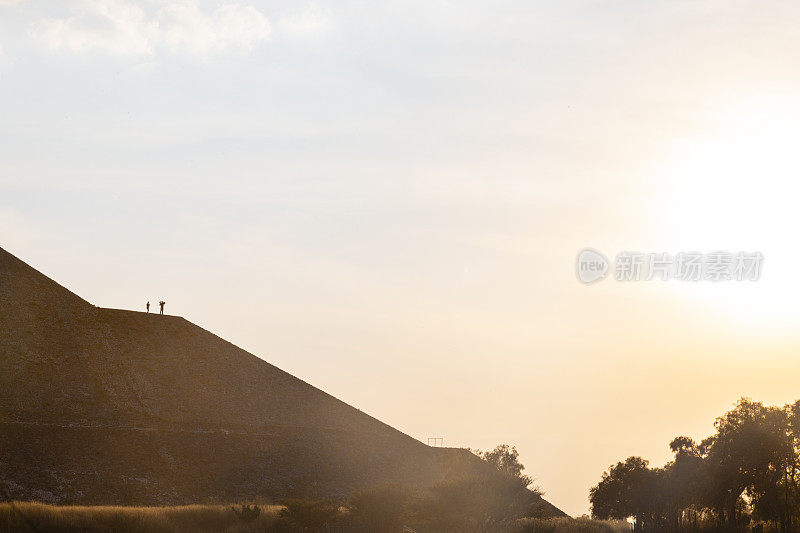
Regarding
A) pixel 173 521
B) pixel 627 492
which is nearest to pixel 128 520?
pixel 173 521

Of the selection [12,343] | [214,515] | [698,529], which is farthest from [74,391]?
[698,529]

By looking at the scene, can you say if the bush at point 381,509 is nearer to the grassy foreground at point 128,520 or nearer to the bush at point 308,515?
the bush at point 308,515

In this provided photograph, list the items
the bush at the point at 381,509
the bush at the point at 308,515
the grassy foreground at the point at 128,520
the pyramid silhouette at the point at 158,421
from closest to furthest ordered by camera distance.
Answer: the grassy foreground at the point at 128,520, the bush at the point at 308,515, the bush at the point at 381,509, the pyramid silhouette at the point at 158,421

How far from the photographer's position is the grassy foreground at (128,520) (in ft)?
144

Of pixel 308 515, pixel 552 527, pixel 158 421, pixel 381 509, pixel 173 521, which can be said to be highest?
pixel 158 421

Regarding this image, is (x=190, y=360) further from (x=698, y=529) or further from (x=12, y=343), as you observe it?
(x=698, y=529)

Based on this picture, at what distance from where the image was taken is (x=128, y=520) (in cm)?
4628

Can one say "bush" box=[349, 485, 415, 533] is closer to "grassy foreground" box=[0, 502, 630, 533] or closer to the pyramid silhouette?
"grassy foreground" box=[0, 502, 630, 533]

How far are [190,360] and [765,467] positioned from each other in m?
46.2

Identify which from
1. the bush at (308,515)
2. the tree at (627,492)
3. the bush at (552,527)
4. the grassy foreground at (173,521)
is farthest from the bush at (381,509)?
the tree at (627,492)

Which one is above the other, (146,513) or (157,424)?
(157,424)

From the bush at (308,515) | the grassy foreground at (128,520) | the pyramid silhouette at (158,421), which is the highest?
the pyramid silhouette at (158,421)

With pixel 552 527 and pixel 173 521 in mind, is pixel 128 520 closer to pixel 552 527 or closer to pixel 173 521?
pixel 173 521

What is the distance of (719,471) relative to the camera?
6700cm
